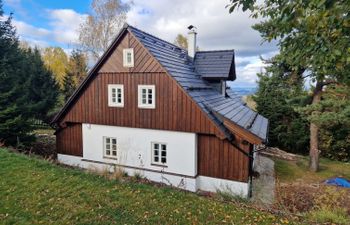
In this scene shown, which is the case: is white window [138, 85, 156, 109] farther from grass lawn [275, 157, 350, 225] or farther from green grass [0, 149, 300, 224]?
grass lawn [275, 157, 350, 225]

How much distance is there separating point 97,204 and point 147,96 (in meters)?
5.84

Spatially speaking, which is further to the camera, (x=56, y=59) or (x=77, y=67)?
(x=56, y=59)

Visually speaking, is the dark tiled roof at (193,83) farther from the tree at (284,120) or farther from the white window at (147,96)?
the tree at (284,120)

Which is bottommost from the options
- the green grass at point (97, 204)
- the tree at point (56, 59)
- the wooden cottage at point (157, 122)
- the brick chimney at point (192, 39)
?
the green grass at point (97, 204)

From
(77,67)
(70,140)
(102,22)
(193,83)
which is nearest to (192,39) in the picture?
(193,83)

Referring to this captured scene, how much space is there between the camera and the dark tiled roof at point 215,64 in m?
13.0

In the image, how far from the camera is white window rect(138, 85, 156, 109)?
11023mm

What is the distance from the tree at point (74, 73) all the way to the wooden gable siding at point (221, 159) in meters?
21.9

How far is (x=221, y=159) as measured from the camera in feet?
33.6

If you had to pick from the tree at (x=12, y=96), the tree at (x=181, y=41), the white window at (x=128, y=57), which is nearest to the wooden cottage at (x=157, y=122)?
the white window at (x=128, y=57)

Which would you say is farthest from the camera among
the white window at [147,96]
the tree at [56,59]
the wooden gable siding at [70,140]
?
the tree at [56,59]

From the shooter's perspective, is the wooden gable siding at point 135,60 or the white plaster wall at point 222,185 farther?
the wooden gable siding at point 135,60

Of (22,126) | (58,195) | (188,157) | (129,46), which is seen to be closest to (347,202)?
(188,157)

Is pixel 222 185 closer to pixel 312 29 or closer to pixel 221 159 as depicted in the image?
pixel 221 159
